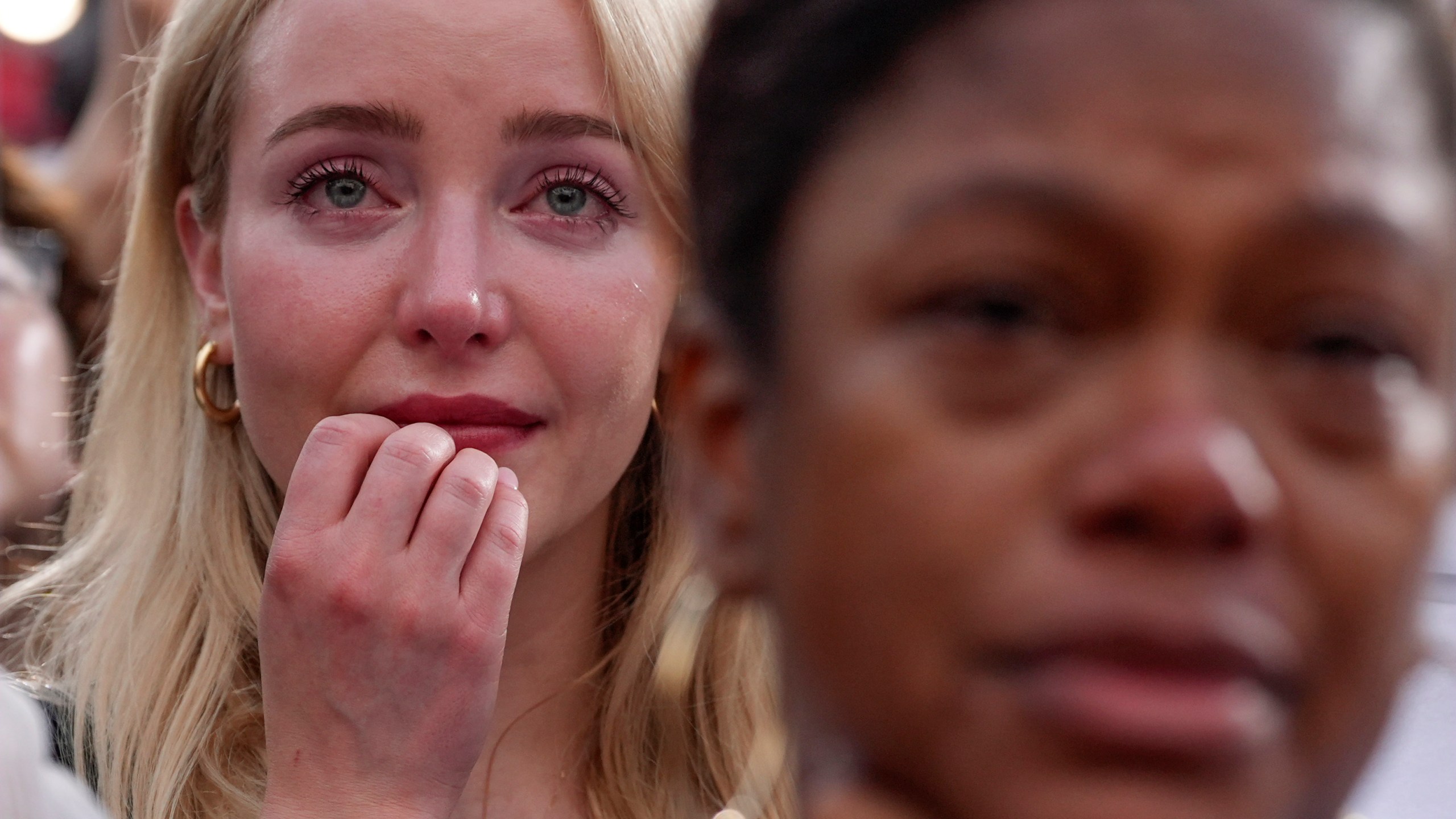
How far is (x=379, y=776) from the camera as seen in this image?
112 cm

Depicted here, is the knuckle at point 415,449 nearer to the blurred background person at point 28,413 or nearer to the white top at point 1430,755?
the white top at point 1430,755

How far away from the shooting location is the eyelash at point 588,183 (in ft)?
4.38

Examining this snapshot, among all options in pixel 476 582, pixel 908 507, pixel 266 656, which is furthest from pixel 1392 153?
pixel 266 656

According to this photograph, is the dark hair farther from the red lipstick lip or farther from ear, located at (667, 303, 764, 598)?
the red lipstick lip

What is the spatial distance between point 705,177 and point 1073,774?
0.27m

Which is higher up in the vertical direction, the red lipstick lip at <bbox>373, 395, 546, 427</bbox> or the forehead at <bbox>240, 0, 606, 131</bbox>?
the forehead at <bbox>240, 0, 606, 131</bbox>

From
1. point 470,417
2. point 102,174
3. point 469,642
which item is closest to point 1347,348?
point 469,642

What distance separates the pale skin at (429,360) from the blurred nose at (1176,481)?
0.75m

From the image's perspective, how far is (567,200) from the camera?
1366 millimetres

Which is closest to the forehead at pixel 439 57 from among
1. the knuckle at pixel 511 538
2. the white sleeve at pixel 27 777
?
the knuckle at pixel 511 538

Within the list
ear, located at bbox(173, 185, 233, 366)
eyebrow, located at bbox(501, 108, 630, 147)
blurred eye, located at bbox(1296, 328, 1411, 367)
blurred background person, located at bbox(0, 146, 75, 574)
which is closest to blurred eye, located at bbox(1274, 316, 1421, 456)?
blurred eye, located at bbox(1296, 328, 1411, 367)

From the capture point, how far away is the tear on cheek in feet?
1.69

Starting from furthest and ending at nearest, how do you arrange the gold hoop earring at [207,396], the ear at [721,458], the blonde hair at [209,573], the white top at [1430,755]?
the gold hoop earring at [207,396] < the blonde hair at [209,573] < the white top at [1430,755] < the ear at [721,458]

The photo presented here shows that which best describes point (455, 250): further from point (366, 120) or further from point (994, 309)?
point (994, 309)
